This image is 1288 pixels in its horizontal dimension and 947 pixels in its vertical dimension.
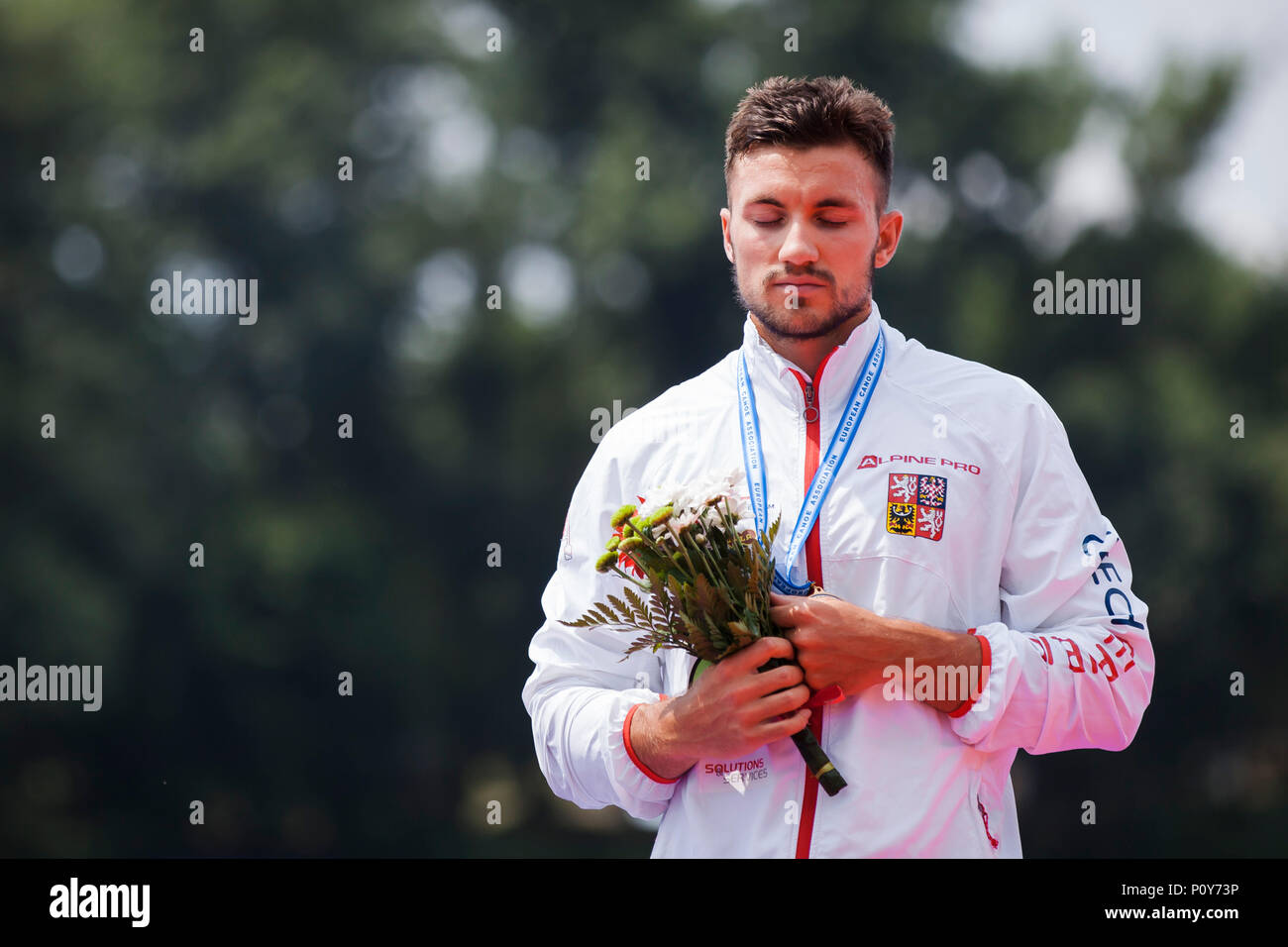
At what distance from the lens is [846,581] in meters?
2.31

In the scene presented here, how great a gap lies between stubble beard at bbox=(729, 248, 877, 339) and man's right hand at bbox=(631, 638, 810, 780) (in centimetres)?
55

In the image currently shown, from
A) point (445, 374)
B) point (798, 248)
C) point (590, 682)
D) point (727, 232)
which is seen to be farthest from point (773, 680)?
point (445, 374)

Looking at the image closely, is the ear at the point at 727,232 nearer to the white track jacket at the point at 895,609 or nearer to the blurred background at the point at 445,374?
the white track jacket at the point at 895,609

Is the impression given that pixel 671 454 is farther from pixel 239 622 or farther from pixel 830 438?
pixel 239 622

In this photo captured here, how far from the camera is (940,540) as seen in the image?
229cm

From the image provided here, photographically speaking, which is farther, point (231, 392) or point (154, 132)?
point (154, 132)

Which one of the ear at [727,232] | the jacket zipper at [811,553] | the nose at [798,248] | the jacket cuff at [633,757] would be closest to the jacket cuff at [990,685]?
the jacket zipper at [811,553]

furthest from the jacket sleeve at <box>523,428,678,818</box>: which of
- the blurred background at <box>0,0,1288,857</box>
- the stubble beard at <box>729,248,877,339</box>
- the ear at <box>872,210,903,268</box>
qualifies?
the blurred background at <box>0,0,1288,857</box>

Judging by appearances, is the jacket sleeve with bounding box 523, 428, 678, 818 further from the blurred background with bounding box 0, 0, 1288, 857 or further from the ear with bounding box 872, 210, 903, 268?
the blurred background with bounding box 0, 0, 1288, 857

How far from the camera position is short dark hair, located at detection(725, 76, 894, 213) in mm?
2406

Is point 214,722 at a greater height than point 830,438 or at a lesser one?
lesser

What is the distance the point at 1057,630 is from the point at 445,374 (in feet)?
29.0

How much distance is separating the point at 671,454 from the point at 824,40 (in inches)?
365

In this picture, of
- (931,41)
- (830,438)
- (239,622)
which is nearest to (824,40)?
(931,41)
